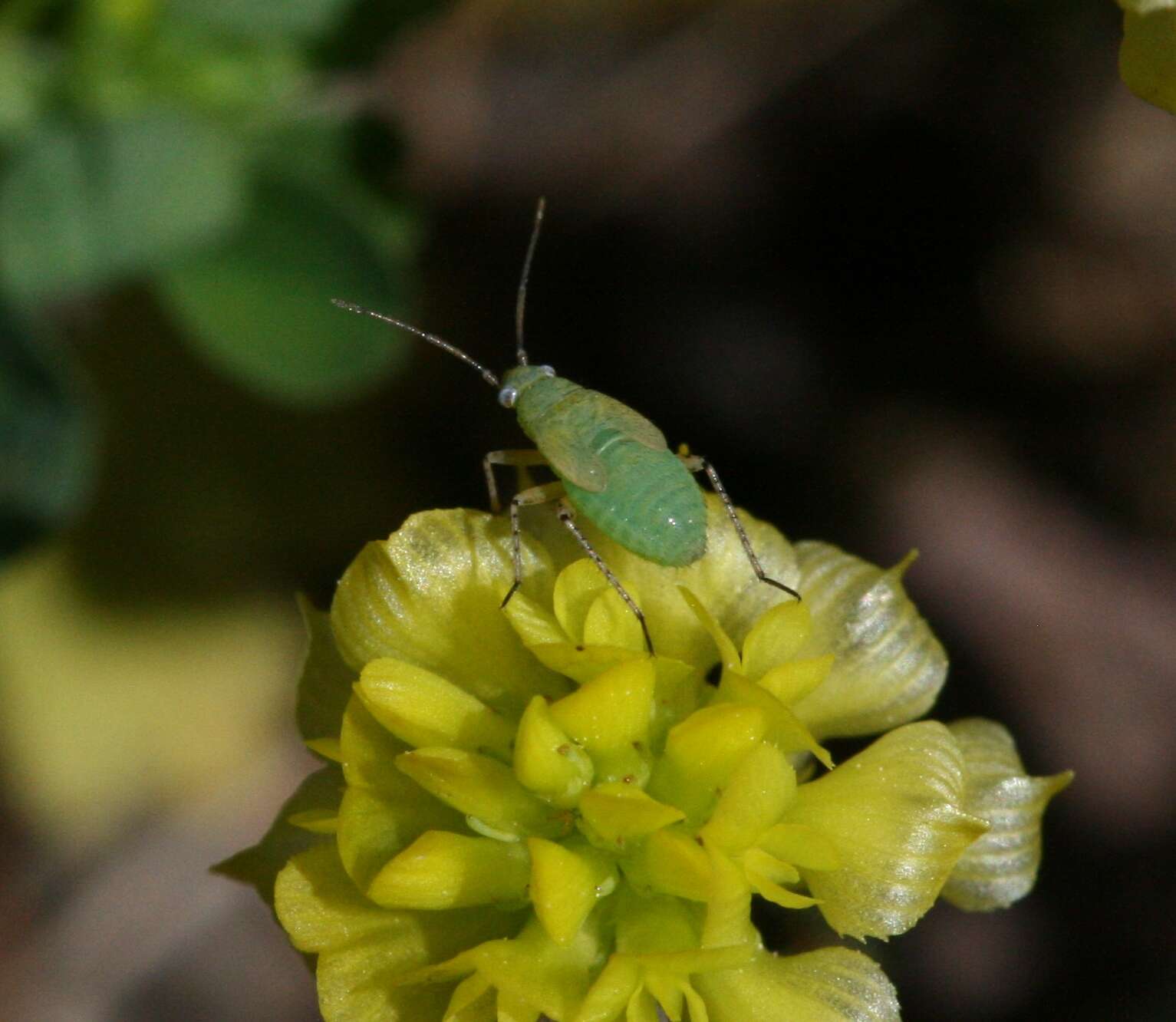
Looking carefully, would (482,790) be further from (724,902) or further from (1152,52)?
(1152,52)

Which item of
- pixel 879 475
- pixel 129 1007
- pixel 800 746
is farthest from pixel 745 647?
pixel 129 1007

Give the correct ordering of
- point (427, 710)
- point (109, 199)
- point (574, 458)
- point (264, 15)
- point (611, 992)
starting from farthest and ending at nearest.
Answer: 1. point (109, 199)
2. point (264, 15)
3. point (574, 458)
4. point (427, 710)
5. point (611, 992)

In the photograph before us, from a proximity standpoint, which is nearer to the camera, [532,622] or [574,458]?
[532,622]

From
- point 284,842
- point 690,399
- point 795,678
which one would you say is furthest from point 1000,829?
point 690,399

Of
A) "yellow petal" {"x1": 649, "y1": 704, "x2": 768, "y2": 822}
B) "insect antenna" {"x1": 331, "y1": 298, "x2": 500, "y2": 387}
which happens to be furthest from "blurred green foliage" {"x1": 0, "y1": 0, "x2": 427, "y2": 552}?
"yellow petal" {"x1": 649, "y1": 704, "x2": 768, "y2": 822}

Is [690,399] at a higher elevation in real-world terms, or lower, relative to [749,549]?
lower

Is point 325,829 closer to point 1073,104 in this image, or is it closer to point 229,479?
point 229,479
